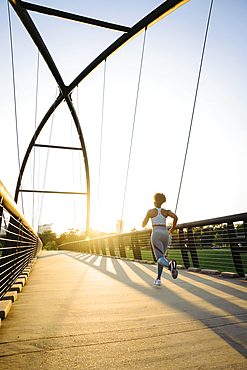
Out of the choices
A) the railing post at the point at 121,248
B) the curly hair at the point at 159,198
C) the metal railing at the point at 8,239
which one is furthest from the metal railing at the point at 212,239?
the metal railing at the point at 8,239

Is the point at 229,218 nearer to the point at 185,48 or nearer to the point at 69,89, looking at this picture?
the point at 185,48

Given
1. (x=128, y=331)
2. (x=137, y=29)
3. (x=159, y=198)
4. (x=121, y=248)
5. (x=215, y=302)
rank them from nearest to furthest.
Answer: (x=128, y=331) → (x=215, y=302) → (x=159, y=198) → (x=121, y=248) → (x=137, y=29)

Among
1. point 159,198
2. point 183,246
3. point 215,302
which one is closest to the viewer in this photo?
point 215,302

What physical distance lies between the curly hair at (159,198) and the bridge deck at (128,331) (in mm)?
1437

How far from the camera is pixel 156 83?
9969 millimetres

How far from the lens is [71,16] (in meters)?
13.1

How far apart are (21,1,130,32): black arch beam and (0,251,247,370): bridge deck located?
12.8 meters

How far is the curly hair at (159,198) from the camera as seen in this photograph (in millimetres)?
4750

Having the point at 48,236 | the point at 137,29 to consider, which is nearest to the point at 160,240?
the point at 137,29

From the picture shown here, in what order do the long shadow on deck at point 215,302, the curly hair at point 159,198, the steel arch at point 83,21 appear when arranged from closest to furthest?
the long shadow on deck at point 215,302 < the curly hair at point 159,198 < the steel arch at point 83,21

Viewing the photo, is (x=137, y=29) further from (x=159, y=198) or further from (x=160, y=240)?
(x=160, y=240)

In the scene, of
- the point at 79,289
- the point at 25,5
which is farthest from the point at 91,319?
the point at 25,5

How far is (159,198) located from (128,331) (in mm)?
2767

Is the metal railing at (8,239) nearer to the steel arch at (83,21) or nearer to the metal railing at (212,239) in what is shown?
the metal railing at (212,239)
